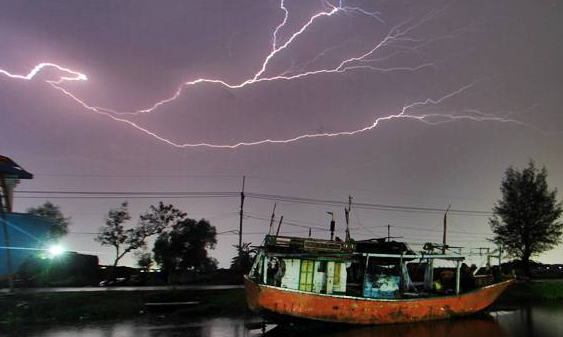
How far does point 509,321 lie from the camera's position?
2336 centimetres

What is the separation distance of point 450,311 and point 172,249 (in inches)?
1296

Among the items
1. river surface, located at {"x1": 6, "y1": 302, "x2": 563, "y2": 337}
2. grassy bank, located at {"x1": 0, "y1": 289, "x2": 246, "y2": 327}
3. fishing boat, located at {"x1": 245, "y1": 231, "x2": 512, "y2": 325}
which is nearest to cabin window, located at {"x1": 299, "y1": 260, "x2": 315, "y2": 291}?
fishing boat, located at {"x1": 245, "y1": 231, "x2": 512, "y2": 325}

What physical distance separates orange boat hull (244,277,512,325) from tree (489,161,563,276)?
26.7 metres

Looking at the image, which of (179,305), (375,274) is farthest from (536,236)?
(179,305)

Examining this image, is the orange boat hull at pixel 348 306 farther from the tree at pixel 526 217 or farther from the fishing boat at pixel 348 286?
the tree at pixel 526 217

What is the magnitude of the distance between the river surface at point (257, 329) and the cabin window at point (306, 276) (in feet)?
6.49

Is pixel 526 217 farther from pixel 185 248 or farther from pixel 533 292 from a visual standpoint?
pixel 185 248

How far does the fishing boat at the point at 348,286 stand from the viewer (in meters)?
19.5

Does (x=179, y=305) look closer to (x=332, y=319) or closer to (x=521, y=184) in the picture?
(x=332, y=319)

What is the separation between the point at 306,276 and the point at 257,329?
333cm

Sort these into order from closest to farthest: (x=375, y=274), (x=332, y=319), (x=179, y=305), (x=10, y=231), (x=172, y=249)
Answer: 1. (x=10, y=231)
2. (x=332, y=319)
3. (x=375, y=274)
4. (x=179, y=305)
5. (x=172, y=249)

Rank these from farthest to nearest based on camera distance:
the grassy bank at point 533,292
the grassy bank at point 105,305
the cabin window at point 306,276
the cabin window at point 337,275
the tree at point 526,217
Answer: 1. the tree at point 526,217
2. the grassy bank at point 533,292
3. the cabin window at point 337,275
4. the grassy bank at point 105,305
5. the cabin window at point 306,276

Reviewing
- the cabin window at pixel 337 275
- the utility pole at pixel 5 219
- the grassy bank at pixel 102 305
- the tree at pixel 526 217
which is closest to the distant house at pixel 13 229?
the utility pole at pixel 5 219

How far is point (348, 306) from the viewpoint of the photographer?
20.3 metres
